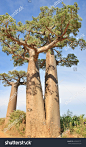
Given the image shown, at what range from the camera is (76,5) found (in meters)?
5.09

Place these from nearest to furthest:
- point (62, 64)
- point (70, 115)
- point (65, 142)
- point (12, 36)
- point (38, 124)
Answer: point (65, 142), point (38, 124), point (12, 36), point (70, 115), point (62, 64)

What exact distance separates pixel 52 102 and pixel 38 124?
1.43 metres

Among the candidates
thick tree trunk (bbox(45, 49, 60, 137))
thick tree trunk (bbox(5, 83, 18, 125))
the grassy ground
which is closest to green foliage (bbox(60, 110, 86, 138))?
the grassy ground

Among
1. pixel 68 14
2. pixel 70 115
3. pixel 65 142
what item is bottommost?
pixel 65 142

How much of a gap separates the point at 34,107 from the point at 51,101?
1.11 metres

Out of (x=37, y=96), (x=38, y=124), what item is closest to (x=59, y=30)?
(x=37, y=96)

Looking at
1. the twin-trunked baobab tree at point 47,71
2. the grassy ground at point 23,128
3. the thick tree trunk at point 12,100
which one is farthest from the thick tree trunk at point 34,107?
the thick tree trunk at point 12,100

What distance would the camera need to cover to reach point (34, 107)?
5.92 m

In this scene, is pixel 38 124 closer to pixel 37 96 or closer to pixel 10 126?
pixel 37 96

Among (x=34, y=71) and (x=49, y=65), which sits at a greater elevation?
(x=49, y=65)

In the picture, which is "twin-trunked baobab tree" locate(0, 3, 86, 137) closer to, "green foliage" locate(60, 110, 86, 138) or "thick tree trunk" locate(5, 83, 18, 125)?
"green foliage" locate(60, 110, 86, 138)

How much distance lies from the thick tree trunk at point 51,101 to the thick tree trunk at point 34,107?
38 centimetres

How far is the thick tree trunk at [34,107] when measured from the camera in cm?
555

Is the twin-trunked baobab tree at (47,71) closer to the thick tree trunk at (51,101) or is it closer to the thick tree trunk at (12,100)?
the thick tree trunk at (51,101)
